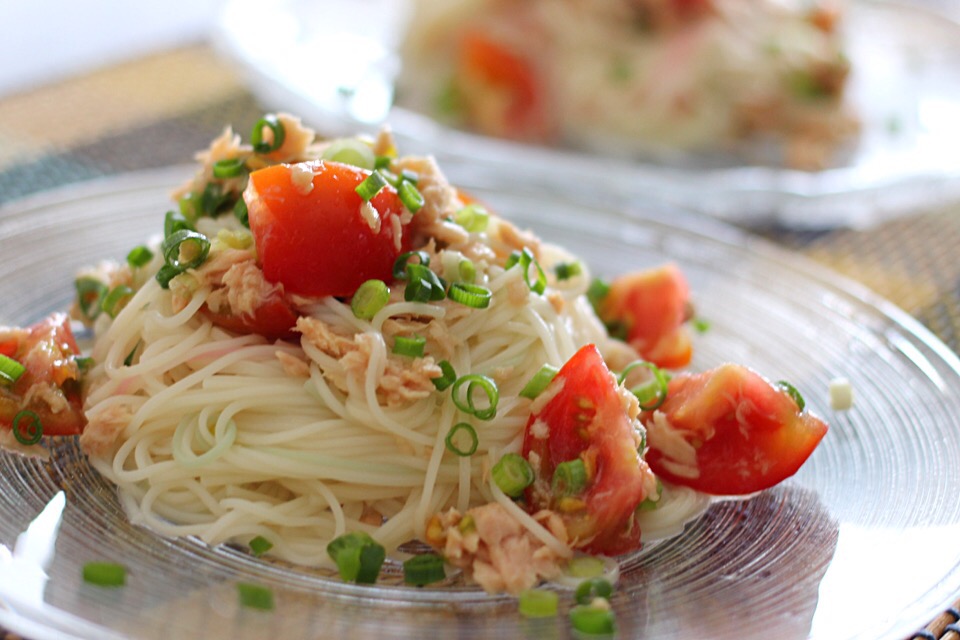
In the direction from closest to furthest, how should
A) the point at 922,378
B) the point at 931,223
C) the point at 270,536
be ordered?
the point at 270,536 → the point at 922,378 → the point at 931,223

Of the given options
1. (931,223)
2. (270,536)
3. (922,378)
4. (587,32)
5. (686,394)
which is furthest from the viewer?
(587,32)

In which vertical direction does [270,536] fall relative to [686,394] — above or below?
below

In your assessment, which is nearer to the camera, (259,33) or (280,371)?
(280,371)

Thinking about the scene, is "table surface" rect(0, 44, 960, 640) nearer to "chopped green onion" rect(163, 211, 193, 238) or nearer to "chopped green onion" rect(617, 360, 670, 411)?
"chopped green onion" rect(617, 360, 670, 411)

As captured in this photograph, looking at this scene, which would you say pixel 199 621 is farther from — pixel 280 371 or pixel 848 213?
pixel 848 213

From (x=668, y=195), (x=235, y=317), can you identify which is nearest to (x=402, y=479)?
(x=235, y=317)

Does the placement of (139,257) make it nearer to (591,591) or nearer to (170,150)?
(591,591)

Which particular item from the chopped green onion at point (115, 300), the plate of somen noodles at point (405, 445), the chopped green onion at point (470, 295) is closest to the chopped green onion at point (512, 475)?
the plate of somen noodles at point (405, 445)
